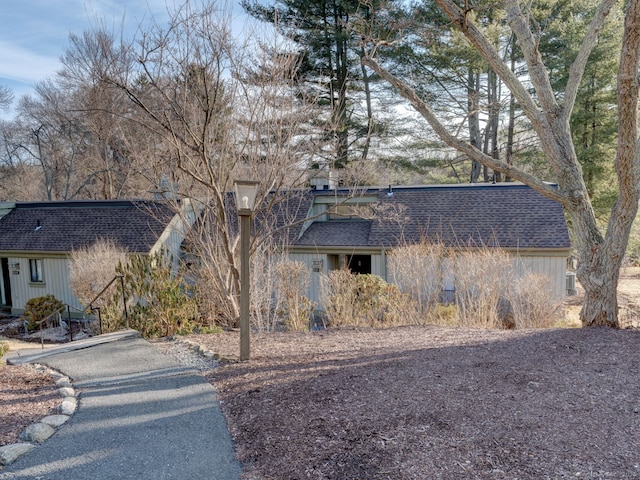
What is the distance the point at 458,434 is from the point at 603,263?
3827mm

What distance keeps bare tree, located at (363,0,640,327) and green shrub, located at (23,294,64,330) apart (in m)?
14.2

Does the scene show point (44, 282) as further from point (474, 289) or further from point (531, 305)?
point (531, 305)

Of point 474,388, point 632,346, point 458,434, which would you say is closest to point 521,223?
point 632,346

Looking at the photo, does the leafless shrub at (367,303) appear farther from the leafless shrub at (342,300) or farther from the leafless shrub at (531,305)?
the leafless shrub at (531,305)

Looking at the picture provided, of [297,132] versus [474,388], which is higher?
[297,132]

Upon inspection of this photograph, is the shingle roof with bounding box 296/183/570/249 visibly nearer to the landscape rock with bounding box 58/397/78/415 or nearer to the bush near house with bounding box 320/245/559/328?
the bush near house with bounding box 320/245/559/328

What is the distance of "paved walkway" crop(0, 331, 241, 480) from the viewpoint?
3268 mm

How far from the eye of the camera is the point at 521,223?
43.7ft

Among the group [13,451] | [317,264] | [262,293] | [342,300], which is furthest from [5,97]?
[13,451]

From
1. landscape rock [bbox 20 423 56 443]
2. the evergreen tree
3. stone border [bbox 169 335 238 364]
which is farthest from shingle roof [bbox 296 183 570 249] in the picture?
landscape rock [bbox 20 423 56 443]

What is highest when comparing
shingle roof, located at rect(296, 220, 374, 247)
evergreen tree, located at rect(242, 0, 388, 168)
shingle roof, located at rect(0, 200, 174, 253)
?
evergreen tree, located at rect(242, 0, 388, 168)

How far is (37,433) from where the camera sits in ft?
12.4

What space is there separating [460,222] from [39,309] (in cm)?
1416

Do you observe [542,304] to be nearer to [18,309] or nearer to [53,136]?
[18,309]
